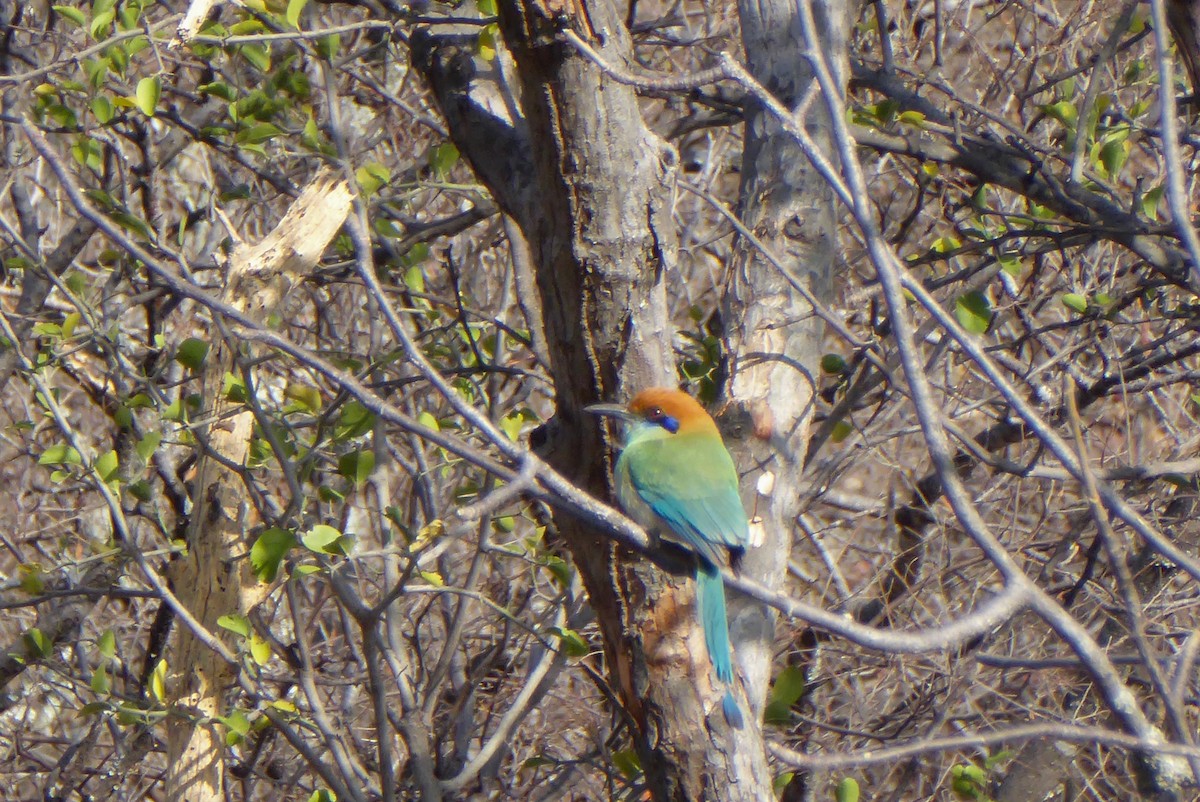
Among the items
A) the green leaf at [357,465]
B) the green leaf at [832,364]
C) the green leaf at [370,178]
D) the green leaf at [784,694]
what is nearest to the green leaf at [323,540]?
the green leaf at [357,465]

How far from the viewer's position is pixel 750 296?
11.6ft

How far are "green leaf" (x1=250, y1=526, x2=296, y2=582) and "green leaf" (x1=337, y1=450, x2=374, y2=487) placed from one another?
31 cm

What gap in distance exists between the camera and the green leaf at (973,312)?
3902mm

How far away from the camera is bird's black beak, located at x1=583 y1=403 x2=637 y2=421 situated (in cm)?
312

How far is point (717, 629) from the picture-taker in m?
3.11

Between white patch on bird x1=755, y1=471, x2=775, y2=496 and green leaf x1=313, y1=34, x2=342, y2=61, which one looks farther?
green leaf x1=313, y1=34, x2=342, y2=61

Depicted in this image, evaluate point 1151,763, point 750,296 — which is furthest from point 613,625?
point 1151,763

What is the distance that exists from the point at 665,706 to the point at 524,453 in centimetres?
120

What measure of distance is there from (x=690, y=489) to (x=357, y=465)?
39.3 inches

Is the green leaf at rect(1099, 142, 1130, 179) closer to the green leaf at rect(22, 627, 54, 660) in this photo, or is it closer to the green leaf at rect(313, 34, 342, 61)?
the green leaf at rect(313, 34, 342, 61)

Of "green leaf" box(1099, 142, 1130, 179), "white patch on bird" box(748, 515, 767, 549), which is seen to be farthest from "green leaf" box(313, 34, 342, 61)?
"green leaf" box(1099, 142, 1130, 179)

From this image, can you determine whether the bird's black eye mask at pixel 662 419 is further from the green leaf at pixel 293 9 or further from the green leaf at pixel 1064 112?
the green leaf at pixel 1064 112

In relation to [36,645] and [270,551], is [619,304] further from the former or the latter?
[36,645]

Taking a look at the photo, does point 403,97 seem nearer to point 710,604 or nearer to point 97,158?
point 97,158
